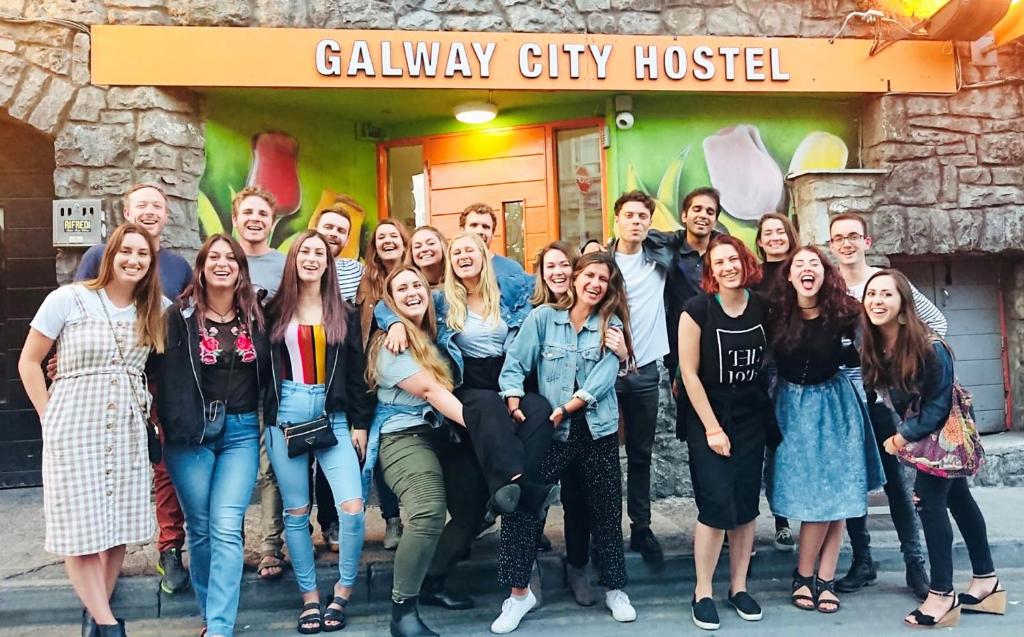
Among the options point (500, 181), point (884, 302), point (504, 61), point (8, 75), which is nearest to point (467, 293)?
point (884, 302)

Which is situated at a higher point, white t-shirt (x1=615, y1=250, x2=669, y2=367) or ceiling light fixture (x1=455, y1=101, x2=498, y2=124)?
ceiling light fixture (x1=455, y1=101, x2=498, y2=124)

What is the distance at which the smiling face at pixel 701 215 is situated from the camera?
416 centimetres

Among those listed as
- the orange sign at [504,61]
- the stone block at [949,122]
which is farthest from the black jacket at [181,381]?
the stone block at [949,122]

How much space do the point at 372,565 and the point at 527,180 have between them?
3.62 meters

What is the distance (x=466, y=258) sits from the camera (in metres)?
3.70

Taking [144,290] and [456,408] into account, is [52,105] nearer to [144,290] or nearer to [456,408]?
[144,290]

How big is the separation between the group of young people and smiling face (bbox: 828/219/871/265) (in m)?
0.02

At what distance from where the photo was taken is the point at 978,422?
6.27m

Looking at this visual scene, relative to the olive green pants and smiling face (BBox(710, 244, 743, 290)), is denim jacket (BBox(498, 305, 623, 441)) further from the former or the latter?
smiling face (BBox(710, 244, 743, 290))

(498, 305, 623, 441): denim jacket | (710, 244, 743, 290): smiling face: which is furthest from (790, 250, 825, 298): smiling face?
(498, 305, 623, 441): denim jacket

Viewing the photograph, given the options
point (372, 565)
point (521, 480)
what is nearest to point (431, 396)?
A: point (521, 480)

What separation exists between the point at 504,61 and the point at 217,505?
12.6 ft

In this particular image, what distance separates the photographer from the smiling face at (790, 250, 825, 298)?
358cm

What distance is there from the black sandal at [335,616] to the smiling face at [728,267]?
2.48m
